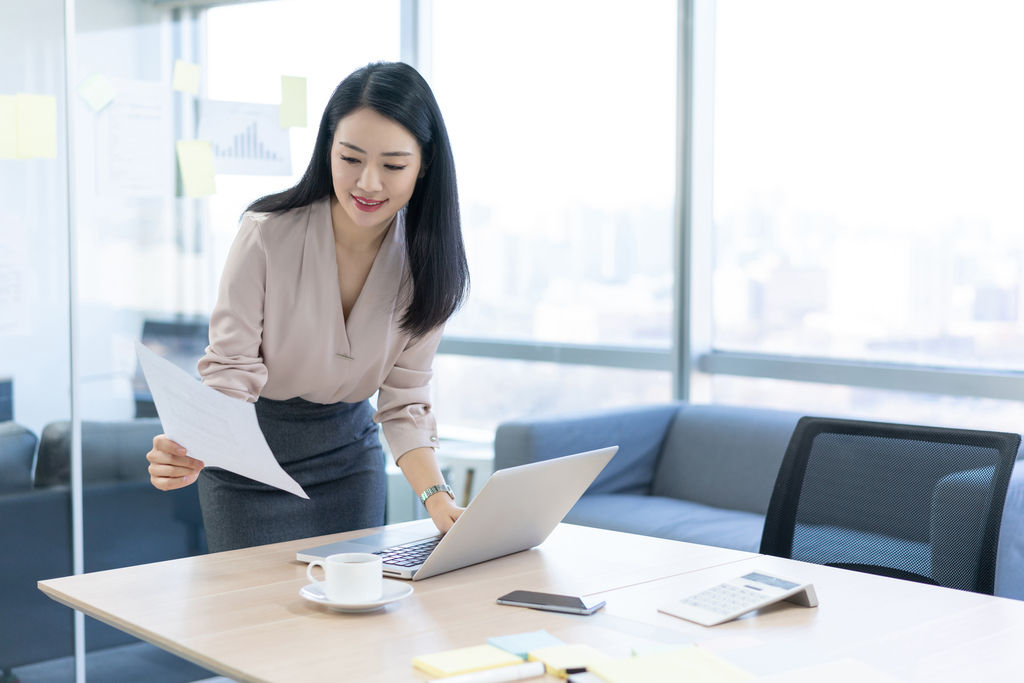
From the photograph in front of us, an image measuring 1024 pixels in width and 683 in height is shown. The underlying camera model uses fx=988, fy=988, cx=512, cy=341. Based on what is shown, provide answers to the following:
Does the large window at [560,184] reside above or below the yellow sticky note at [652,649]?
above

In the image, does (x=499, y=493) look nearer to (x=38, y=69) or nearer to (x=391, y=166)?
(x=391, y=166)

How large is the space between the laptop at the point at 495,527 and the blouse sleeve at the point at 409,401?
22 cm

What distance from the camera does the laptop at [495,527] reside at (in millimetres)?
1312

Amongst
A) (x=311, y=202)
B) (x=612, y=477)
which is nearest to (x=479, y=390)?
(x=612, y=477)

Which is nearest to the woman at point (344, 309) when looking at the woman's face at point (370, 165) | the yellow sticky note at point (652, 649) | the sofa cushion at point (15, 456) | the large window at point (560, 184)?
the woman's face at point (370, 165)

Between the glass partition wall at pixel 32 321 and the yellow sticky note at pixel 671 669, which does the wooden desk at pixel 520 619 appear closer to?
the yellow sticky note at pixel 671 669

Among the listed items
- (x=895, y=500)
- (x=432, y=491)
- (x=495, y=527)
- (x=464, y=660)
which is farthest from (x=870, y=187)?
(x=464, y=660)

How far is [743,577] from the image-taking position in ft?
4.23

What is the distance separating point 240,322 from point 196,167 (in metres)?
1.36

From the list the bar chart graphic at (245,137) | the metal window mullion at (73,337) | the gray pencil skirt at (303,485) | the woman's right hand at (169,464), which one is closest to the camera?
the woman's right hand at (169,464)

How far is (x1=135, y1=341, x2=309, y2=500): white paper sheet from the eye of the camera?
3.98ft

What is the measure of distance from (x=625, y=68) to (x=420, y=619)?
3008mm

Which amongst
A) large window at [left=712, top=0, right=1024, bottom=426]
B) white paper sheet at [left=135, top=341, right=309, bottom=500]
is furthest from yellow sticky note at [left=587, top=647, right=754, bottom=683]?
large window at [left=712, top=0, right=1024, bottom=426]

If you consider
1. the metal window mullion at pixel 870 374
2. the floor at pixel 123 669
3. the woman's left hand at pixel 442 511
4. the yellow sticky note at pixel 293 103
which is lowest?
the floor at pixel 123 669
